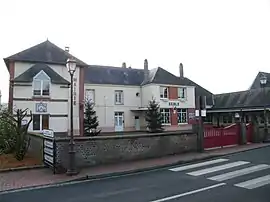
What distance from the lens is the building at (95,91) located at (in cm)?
2731

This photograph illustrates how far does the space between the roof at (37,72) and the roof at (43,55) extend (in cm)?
83

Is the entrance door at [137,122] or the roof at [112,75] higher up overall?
the roof at [112,75]

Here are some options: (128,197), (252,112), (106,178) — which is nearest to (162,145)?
(106,178)

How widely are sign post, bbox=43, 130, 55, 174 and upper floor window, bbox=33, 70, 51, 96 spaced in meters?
15.0

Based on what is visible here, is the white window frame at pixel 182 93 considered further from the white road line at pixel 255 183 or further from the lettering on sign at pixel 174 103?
the white road line at pixel 255 183

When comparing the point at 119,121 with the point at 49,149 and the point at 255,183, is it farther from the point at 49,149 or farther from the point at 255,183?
the point at 255,183

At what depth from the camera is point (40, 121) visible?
1072 inches

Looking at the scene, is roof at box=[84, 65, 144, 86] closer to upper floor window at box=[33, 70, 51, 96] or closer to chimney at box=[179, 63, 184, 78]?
chimney at box=[179, 63, 184, 78]

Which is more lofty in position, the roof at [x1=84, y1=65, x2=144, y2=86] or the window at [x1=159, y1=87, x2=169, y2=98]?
the roof at [x1=84, y1=65, x2=144, y2=86]

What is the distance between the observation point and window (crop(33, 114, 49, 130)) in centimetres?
2713

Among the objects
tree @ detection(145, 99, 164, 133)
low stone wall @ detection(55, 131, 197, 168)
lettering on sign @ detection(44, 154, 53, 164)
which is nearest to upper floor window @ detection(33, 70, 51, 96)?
tree @ detection(145, 99, 164, 133)

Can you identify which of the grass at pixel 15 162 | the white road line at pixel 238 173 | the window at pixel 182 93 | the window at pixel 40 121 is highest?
the window at pixel 182 93

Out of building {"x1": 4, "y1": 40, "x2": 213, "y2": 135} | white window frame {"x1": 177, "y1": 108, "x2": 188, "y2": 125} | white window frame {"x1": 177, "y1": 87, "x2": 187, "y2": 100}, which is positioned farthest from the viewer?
white window frame {"x1": 177, "y1": 87, "x2": 187, "y2": 100}

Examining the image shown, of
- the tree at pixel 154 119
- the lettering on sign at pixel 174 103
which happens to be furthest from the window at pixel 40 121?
the lettering on sign at pixel 174 103
